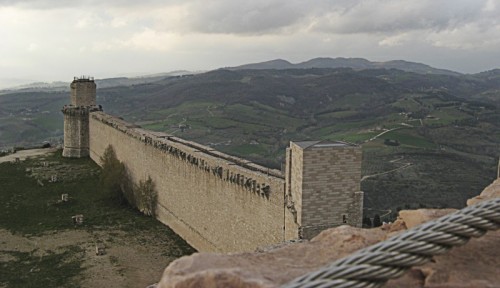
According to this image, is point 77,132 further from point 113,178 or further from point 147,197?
point 147,197

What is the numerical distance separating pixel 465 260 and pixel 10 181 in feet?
128

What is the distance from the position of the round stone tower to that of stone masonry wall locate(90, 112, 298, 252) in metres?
15.7

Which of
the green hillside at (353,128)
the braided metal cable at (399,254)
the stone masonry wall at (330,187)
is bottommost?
the green hillside at (353,128)

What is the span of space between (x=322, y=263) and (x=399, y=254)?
1.23 metres

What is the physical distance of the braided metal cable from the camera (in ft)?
8.57

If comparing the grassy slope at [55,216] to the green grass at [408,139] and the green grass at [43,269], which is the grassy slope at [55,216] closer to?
the green grass at [43,269]

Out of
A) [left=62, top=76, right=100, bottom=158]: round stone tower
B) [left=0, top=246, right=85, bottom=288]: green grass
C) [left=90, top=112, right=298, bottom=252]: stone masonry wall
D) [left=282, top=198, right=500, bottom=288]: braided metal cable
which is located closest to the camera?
[left=282, top=198, right=500, bottom=288]: braided metal cable

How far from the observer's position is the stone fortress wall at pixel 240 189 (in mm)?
14586

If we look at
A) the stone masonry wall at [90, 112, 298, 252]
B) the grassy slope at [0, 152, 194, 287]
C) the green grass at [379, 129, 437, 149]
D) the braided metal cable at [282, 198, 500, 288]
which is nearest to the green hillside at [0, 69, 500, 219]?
the green grass at [379, 129, 437, 149]

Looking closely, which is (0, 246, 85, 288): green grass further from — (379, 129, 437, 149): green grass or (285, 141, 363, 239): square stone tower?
(379, 129, 437, 149): green grass

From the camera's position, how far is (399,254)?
2.69 metres

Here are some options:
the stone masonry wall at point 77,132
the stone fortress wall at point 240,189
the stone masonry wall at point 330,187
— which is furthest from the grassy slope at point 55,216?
the stone masonry wall at point 330,187

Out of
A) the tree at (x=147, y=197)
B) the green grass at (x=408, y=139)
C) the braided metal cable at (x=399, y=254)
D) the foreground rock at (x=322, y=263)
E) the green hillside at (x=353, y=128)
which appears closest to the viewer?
the braided metal cable at (x=399, y=254)

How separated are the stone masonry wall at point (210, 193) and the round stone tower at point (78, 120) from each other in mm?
15678
